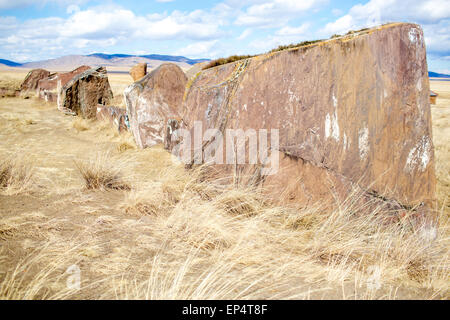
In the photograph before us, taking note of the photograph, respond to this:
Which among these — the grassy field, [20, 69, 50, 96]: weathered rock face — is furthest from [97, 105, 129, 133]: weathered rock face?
[20, 69, 50, 96]: weathered rock face

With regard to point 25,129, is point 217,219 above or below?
below

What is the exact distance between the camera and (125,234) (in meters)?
2.28

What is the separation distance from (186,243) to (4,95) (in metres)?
13.9

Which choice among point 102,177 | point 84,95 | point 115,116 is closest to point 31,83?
point 84,95

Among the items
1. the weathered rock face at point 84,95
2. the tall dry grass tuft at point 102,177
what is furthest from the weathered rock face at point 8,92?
the tall dry grass tuft at point 102,177

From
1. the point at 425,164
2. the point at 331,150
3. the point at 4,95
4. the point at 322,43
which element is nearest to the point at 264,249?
the point at 331,150

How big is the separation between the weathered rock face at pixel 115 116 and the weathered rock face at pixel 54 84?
413 cm

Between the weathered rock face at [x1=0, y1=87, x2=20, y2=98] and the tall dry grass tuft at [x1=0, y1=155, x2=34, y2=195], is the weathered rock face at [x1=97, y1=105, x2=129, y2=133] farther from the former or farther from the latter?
the weathered rock face at [x1=0, y1=87, x2=20, y2=98]

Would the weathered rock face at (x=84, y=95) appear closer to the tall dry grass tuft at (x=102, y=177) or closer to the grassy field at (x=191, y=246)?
the grassy field at (x=191, y=246)

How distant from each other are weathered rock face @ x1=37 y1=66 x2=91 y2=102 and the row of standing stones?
9.28 m

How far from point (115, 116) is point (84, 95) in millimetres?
2499

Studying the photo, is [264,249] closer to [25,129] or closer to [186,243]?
[186,243]

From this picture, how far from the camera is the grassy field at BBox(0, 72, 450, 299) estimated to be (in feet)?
5.37

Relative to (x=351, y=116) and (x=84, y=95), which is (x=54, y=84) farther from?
(x=351, y=116)
